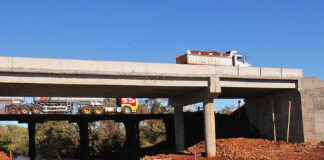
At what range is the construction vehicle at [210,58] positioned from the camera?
31578mm

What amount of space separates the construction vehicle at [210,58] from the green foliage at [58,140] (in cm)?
3119

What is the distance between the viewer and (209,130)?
28906mm

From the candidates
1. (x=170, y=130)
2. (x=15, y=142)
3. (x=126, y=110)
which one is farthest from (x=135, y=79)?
(x=15, y=142)

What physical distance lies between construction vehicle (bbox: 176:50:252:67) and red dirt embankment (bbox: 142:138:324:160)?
7.87m

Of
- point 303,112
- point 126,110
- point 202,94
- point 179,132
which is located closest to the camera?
point 202,94

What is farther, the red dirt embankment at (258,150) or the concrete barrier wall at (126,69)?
the red dirt embankment at (258,150)

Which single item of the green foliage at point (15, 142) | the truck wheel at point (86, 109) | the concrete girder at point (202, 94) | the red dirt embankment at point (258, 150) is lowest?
the green foliage at point (15, 142)

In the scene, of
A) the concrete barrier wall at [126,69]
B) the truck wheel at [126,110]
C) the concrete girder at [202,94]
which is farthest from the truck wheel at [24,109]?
the concrete girder at [202,94]

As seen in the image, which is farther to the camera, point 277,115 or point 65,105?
point 65,105

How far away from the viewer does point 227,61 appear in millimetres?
33188

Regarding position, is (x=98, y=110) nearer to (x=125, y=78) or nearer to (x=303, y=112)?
(x=125, y=78)

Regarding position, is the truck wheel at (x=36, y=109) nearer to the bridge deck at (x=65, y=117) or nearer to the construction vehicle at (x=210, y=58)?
the bridge deck at (x=65, y=117)

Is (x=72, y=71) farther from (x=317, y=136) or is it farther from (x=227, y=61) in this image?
(x=317, y=136)

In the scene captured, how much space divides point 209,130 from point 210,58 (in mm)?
7494
